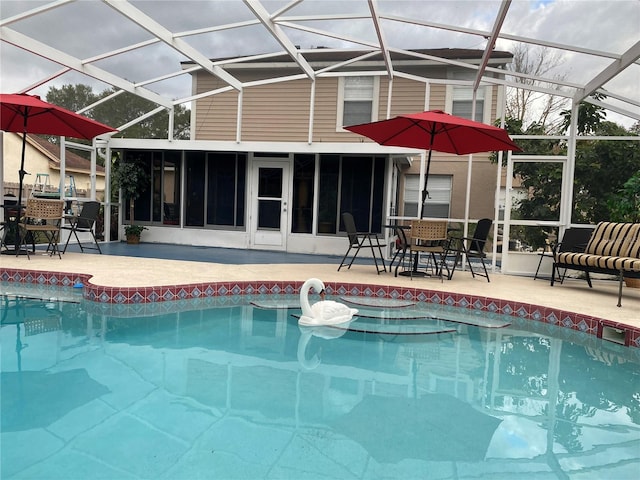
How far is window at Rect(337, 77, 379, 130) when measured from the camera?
436 inches

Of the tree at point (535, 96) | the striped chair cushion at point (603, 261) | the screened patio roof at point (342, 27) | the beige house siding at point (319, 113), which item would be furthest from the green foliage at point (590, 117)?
the tree at point (535, 96)

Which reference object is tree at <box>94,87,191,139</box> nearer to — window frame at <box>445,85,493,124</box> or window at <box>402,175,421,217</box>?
window at <box>402,175,421,217</box>

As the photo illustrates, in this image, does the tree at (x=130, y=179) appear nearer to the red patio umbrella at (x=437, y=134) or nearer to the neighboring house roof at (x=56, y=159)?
the red patio umbrella at (x=437, y=134)

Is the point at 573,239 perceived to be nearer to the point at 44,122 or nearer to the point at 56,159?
the point at 44,122

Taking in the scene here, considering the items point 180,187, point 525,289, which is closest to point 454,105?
point 525,289

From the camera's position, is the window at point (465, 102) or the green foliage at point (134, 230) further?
the window at point (465, 102)

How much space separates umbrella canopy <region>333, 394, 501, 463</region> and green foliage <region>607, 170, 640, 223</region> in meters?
5.56

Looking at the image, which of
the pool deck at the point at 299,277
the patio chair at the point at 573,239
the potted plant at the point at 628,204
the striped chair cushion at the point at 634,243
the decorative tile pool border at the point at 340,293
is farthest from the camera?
the patio chair at the point at 573,239

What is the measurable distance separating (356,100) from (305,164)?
8.31ft

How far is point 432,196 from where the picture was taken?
36.3ft

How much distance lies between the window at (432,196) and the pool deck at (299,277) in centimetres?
347

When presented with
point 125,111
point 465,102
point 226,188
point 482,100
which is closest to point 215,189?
point 226,188

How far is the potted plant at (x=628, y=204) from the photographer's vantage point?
6688 mm

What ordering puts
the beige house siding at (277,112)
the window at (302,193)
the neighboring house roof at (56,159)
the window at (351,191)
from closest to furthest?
the window at (351,191), the window at (302,193), the beige house siding at (277,112), the neighboring house roof at (56,159)
